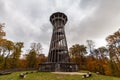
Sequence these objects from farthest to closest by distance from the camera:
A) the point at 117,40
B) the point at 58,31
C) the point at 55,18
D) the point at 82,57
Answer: the point at 82,57 → the point at 55,18 → the point at 58,31 → the point at 117,40

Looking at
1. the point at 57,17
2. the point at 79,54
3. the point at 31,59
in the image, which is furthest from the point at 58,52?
the point at 31,59

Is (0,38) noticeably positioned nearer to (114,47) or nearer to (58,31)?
(58,31)

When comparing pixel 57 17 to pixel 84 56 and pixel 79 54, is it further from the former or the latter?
pixel 84 56

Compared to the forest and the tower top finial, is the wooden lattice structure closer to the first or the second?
the tower top finial

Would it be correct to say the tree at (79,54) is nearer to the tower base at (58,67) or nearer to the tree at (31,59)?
the tower base at (58,67)

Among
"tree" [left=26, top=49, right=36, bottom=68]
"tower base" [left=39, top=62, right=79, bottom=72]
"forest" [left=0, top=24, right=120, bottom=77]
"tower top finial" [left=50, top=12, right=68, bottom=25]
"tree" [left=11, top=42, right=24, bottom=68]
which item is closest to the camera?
"tower base" [left=39, top=62, right=79, bottom=72]

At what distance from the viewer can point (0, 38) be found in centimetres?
1925

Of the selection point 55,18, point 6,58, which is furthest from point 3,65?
point 55,18

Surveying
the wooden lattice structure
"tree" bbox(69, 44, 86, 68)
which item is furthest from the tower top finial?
"tree" bbox(69, 44, 86, 68)

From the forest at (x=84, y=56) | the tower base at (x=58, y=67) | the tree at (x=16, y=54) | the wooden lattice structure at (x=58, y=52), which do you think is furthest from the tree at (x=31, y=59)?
the tower base at (x=58, y=67)

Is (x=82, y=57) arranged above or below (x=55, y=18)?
below

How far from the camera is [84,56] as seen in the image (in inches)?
1423

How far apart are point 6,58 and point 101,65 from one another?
28623mm

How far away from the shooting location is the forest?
2388cm
